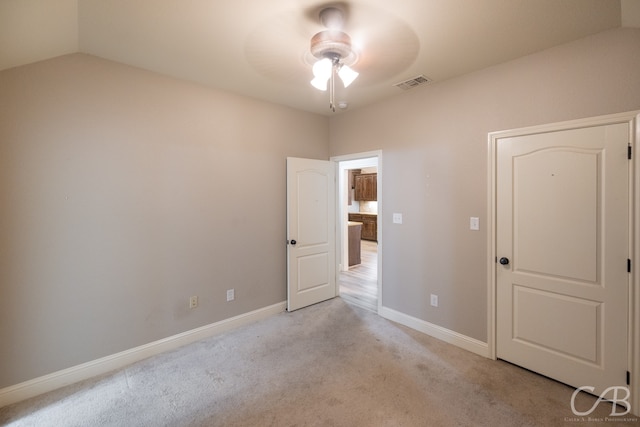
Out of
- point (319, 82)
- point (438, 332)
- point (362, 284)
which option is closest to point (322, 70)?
point (319, 82)

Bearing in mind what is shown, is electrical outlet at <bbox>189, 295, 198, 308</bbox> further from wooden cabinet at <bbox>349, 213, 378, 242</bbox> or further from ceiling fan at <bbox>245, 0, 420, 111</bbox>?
wooden cabinet at <bbox>349, 213, 378, 242</bbox>

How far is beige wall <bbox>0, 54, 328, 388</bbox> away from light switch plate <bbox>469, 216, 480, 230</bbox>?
227cm

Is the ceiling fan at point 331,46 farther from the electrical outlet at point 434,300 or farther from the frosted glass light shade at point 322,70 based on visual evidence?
the electrical outlet at point 434,300

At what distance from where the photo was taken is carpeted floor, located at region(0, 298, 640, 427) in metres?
1.83

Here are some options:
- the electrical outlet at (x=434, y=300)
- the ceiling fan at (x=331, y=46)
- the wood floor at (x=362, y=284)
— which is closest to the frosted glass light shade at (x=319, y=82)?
the ceiling fan at (x=331, y=46)

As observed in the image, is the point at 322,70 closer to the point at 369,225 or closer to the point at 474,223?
the point at 474,223

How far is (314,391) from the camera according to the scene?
2100mm

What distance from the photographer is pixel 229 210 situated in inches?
121

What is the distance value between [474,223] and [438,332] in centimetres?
122

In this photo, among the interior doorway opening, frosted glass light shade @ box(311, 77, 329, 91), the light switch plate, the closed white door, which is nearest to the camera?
the closed white door

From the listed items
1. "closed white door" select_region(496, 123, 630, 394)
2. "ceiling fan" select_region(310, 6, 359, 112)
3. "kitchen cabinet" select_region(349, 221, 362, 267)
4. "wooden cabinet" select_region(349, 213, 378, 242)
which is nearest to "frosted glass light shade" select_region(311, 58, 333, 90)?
"ceiling fan" select_region(310, 6, 359, 112)

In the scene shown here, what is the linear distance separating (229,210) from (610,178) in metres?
3.31

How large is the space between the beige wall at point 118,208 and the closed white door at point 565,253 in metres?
2.57

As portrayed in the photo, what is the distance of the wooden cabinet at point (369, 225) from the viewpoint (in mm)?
8617
